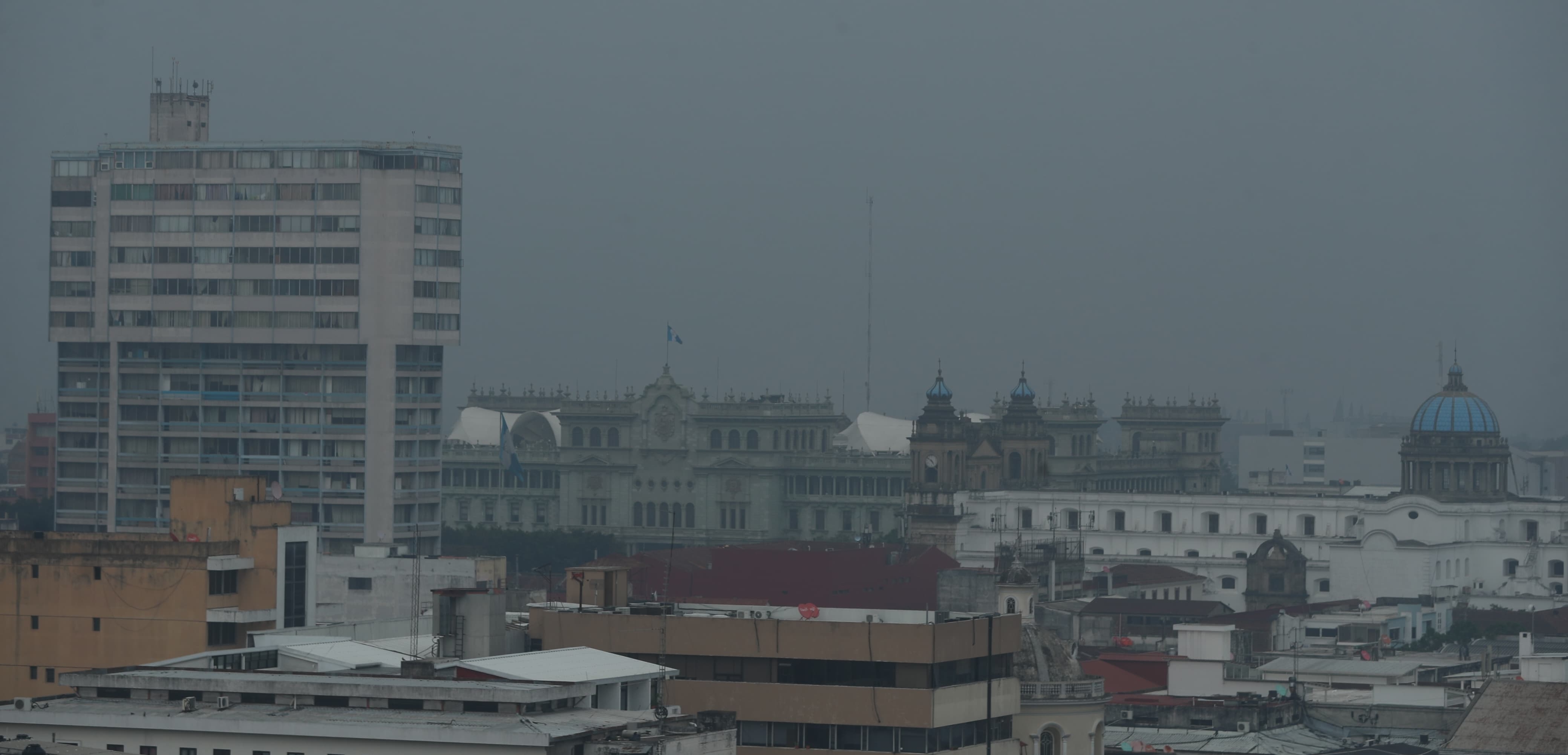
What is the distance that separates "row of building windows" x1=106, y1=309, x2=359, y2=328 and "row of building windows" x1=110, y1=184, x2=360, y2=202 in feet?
22.7

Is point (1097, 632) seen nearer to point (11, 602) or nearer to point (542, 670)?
point (11, 602)

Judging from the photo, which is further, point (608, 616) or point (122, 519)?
point (122, 519)

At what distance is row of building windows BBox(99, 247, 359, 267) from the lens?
18125 centimetres

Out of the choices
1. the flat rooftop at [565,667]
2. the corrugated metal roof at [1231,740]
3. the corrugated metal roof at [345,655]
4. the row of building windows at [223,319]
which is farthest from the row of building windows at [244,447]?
the flat rooftop at [565,667]

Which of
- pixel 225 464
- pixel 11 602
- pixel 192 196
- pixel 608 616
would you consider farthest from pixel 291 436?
pixel 608 616

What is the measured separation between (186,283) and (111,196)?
7.48 m

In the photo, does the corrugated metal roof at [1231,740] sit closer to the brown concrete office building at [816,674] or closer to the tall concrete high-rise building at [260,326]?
the brown concrete office building at [816,674]

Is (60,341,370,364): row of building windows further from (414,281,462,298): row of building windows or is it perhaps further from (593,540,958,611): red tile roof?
(593,540,958,611): red tile roof

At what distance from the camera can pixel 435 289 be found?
18475 cm

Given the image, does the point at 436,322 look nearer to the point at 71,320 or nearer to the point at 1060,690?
the point at 71,320

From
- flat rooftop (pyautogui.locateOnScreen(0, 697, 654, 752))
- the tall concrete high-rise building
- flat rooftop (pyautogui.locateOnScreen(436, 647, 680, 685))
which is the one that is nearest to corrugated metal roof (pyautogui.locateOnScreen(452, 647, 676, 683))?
Result: flat rooftop (pyautogui.locateOnScreen(436, 647, 680, 685))

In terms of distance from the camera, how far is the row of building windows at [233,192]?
181 meters

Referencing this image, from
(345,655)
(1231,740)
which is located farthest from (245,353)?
(345,655)

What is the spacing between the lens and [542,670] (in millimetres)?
61688
